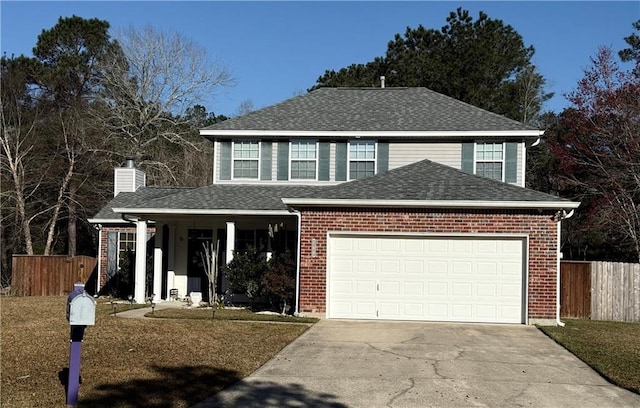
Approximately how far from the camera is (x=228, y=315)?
16188mm

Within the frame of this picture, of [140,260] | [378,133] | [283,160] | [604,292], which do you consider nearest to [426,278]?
[604,292]

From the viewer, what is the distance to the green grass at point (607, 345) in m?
9.90

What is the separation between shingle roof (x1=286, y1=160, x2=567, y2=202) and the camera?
1562 centimetres

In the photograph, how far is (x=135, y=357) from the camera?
10375 mm

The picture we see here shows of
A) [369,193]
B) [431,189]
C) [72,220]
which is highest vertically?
[431,189]

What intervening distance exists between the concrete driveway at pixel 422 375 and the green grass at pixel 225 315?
1.75m

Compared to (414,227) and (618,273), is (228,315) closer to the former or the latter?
(414,227)

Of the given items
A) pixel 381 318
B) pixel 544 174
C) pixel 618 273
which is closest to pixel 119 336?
pixel 381 318

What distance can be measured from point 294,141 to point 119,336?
10300 millimetres

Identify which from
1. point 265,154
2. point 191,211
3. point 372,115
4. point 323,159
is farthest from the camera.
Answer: point 372,115

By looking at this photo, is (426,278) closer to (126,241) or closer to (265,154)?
(265,154)

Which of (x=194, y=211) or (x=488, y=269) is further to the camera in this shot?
(x=194, y=211)

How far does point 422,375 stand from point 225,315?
7.62 meters

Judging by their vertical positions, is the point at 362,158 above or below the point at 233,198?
above
